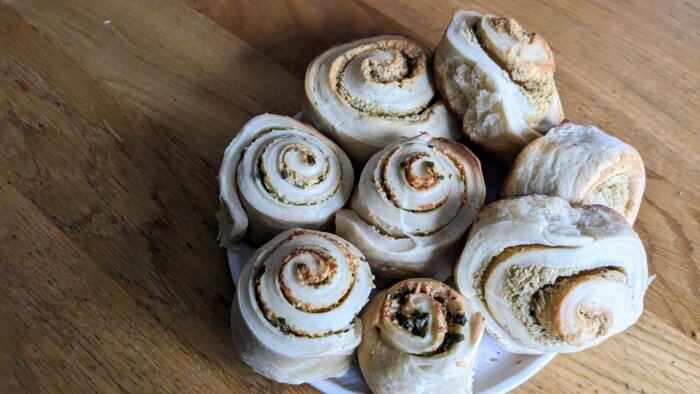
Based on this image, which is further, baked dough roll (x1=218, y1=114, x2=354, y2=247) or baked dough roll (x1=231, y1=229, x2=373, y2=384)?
baked dough roll (x1=218, y1=114, x2=354, y2=247)

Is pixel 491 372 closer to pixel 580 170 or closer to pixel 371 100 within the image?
pixel 580 170

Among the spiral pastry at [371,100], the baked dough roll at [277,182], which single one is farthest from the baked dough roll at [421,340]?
the spiral pastry at [371,100]

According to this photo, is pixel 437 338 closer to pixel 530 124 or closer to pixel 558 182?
Answer: pixel 558 182

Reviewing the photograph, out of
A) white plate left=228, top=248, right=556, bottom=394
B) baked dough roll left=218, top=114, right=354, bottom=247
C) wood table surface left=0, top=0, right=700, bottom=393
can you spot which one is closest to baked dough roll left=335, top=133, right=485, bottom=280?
baked dough roll left=218, top=114, right=354, bottom=247

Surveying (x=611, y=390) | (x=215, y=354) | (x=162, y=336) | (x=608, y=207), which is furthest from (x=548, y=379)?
(x=162, y=336)

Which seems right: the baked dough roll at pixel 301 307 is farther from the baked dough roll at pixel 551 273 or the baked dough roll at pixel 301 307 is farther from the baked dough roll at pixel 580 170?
the baked dough roll at pixel 580 170

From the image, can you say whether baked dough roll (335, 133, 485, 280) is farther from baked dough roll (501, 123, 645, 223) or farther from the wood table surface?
the wood table surface
